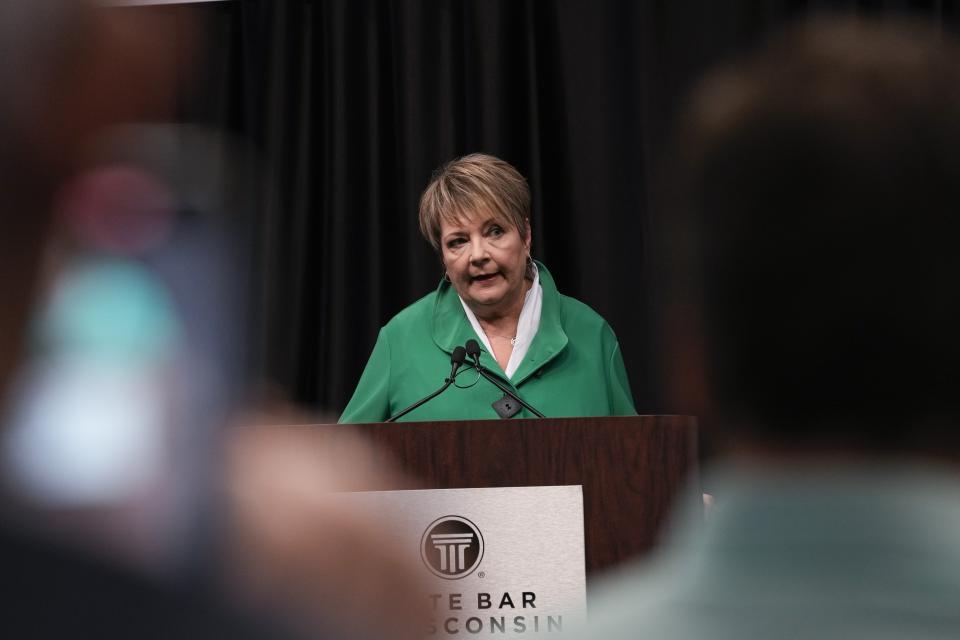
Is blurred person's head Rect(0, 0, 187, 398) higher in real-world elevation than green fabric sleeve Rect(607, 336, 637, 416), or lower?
lower

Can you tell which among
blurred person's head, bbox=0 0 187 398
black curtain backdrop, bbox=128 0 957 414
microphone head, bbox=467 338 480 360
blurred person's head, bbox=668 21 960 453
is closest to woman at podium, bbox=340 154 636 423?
microphone head, bbox=467 338 480 360

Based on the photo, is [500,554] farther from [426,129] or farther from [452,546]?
[426,129]

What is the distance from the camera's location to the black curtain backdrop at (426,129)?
13.3ft

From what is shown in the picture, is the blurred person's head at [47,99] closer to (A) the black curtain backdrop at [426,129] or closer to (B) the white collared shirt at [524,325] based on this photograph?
(B) the white collared shirt at [524,325]

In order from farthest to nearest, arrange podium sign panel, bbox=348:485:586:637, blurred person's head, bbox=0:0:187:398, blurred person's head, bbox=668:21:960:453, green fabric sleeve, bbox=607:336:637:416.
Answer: green fabric sleeve, bbox=607:336:637:416 → podium sign panel, bbox=348:485:586:637 → blurred person's head, bbox=668:21:960:453 → blurred person's head, bbox=0:0:187:398

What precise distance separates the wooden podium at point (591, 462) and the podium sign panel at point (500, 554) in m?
0.08

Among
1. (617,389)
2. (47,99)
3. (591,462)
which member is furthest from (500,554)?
(47,99)

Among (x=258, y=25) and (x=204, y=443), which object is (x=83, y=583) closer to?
(x=204, y=443)

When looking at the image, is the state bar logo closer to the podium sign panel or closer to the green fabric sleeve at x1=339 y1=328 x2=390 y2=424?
the podium sign panel

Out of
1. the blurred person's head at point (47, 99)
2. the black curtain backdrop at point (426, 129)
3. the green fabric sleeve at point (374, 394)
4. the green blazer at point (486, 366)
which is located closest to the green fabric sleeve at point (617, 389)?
the green blazer at point (486, 366)

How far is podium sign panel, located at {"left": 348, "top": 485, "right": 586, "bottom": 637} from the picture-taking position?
1677 mm

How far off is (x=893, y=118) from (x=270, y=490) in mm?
339

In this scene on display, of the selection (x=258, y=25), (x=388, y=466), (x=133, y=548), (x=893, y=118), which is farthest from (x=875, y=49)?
(x=258, y=25)

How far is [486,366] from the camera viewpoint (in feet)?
8.79
